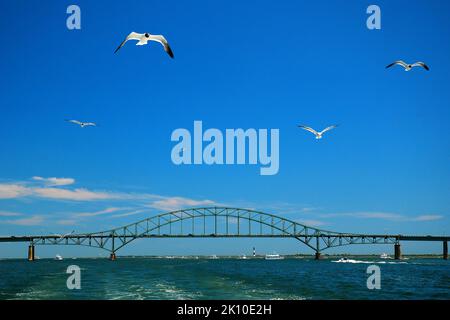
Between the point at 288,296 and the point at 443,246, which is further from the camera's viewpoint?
the point at 443,246

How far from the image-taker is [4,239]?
531 feet

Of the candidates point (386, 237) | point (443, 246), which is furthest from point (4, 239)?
point (443, 246)

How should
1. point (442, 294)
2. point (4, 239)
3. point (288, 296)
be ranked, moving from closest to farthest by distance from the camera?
point (288, 296)
point (442, 294)
point (4, 239)

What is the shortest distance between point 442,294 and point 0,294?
117 feet
